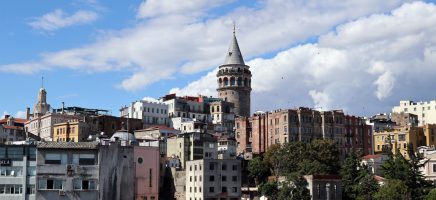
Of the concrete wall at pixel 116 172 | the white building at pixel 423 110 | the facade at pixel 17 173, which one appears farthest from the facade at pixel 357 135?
the facade at pixel 17 173

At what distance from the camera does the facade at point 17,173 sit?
2768 inches

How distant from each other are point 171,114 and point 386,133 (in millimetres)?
47783

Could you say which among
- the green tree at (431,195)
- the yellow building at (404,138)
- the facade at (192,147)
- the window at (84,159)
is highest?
the yellow building at (404,138)

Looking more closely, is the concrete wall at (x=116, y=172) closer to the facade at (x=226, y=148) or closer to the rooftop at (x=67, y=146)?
the rooftop at (x=67, y=146)

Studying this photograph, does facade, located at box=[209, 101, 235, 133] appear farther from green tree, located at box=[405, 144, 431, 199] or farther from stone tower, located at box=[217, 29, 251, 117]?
green tree, located at box=[405, 144, 431, 199]

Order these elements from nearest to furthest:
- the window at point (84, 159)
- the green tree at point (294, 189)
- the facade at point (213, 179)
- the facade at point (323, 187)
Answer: the window at point (84, 159) < the green tree at point (294, 189) < the facade at point (323, 187) < the facade at point (213, 179)

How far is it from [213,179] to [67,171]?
122 ft

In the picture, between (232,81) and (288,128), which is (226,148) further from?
(232,81)

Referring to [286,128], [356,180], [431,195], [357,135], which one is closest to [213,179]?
[356,180]

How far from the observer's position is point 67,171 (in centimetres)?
7038

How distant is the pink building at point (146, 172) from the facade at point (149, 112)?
165ft

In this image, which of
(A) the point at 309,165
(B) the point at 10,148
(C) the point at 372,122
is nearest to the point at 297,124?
(A) the point at 309,165

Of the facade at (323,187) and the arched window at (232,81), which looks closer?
the facade at (323,187)

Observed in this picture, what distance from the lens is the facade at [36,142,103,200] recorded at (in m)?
70.1
